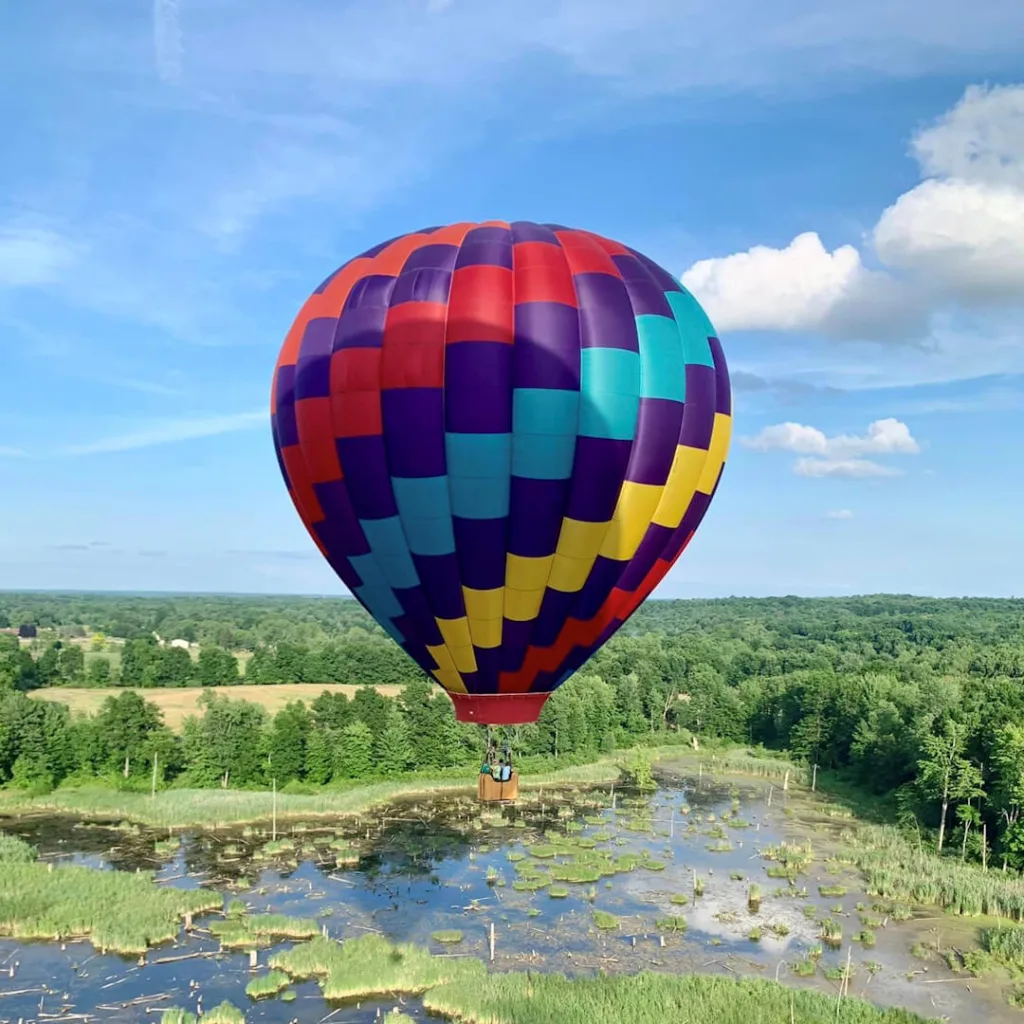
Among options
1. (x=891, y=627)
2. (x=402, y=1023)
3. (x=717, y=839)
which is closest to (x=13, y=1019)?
(x=402, y=1023)

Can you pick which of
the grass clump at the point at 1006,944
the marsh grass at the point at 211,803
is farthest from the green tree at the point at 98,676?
the grass clump at the point at 1006,944

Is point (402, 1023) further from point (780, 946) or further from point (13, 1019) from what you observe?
point (780, 946)

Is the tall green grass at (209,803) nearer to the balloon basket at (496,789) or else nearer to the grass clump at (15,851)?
the grass clump at (15,851)

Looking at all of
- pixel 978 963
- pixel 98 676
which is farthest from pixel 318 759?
pixel 98 676

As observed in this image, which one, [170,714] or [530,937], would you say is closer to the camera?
[530,937]

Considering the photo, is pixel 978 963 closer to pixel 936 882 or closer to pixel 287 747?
pixel 936 882

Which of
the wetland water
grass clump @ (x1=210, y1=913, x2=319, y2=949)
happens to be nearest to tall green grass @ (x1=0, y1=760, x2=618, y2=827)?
the wetland water

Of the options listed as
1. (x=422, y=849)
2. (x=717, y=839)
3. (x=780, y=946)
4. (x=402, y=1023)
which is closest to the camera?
(x=402, y=1023)
